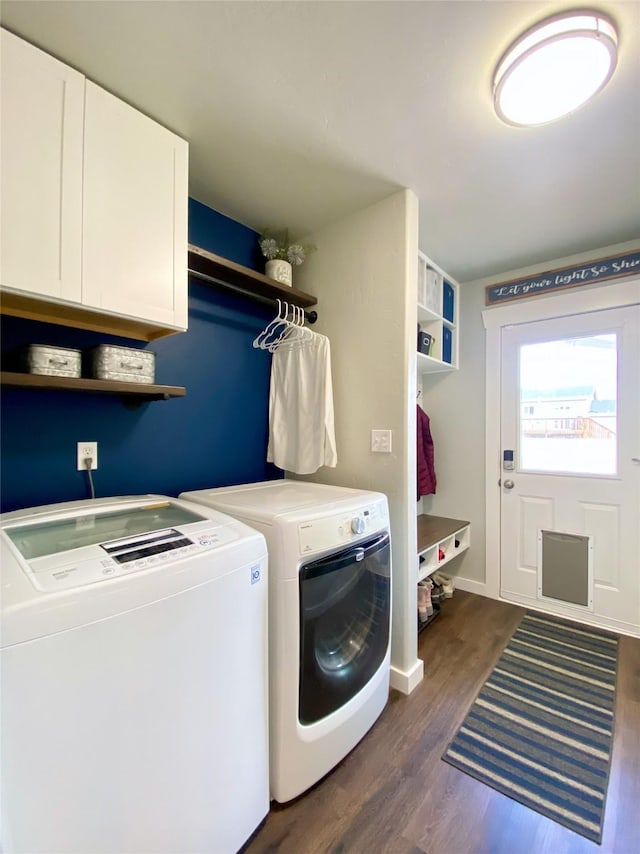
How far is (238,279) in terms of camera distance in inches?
72.1

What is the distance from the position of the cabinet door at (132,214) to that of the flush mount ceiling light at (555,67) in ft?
3.87

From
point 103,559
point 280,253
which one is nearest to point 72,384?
point 103,559

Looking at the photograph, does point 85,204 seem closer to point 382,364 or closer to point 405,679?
point 382,364

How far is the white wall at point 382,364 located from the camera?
1826mm

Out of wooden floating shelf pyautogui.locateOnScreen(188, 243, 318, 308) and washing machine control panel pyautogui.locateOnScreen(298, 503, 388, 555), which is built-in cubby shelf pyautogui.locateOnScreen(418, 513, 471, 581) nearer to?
washing machine control panel pyautogui.locateOnScreen(298, 503, 388, 555)

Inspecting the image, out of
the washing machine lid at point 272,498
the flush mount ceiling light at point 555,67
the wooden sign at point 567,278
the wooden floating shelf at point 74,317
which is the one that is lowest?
the washing machine lid at point 272,498

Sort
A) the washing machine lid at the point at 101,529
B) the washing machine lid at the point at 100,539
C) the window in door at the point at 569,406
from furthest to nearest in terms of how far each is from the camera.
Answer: the window in door at the point at 569,406, the washing machine lid at the point at 101,529, the washing machine lid at the point at 100,539

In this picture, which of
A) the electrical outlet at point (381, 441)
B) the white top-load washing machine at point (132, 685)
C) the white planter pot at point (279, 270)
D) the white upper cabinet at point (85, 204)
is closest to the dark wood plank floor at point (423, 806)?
the white top-load washing machine at point (132, 685)

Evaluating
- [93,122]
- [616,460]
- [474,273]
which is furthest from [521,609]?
Answer: [93,122]

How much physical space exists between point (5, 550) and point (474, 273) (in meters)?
3.12

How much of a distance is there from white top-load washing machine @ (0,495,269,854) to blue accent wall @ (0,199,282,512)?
266 mm

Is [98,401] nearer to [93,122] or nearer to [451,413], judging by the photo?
[93,122]

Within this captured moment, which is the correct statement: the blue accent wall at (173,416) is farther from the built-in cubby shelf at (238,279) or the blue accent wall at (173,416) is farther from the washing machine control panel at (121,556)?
the washing machine control panel at (121,556)

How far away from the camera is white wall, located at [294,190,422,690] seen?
1.83m
